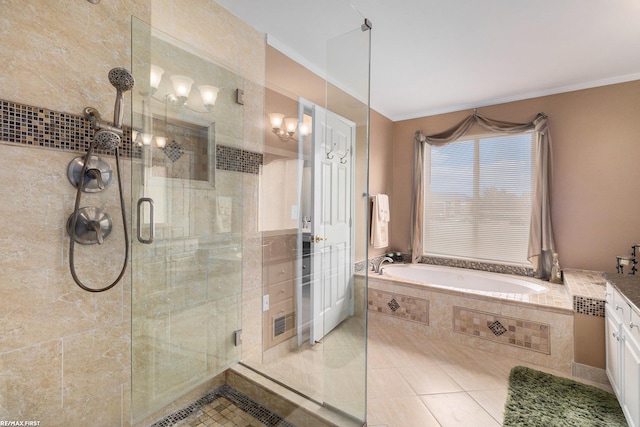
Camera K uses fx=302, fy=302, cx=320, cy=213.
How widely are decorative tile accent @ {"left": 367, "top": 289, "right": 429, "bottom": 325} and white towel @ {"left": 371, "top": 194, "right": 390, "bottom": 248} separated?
0.78m

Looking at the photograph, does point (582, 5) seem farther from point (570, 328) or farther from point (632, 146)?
point (570, 328)

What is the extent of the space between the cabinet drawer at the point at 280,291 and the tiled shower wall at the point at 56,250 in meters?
0.94

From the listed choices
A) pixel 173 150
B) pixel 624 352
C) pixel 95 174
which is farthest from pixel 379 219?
pixel 95 174

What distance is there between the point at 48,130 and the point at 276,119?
1.28 meters

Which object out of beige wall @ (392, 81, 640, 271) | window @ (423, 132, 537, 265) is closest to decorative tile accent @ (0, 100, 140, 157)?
window @ (423, 132, 537, 265)

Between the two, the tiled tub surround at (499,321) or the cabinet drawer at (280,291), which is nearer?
the cabinet drawer at (280,291)

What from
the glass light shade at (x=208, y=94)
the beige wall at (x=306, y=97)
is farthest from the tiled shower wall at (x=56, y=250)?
the beige wall at (x=306, y=97)

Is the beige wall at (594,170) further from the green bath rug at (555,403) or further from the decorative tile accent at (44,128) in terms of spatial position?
the decorative tile accent at (44,128)

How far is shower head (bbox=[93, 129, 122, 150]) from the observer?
1318mm

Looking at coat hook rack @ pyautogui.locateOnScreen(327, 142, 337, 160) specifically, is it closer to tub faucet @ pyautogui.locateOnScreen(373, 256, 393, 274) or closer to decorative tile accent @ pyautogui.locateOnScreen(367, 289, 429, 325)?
decorative tile accent @ pyautogui.locateOnScreen(367, 289, 429, 325)

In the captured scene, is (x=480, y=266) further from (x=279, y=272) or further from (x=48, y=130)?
A: (x=48, y=130)

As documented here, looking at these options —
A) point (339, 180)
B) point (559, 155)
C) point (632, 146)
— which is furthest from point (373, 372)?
point (632, 146)

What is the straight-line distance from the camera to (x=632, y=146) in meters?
3.01

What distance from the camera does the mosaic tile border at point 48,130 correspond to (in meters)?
1.17
